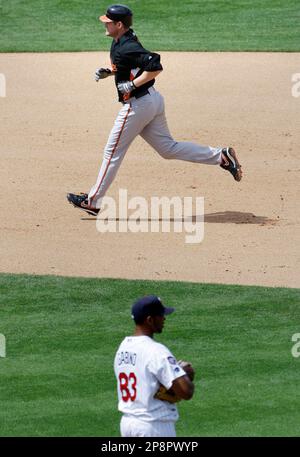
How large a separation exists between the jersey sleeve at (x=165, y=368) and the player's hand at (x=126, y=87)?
6.00 m

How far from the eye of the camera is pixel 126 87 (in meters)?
12.6

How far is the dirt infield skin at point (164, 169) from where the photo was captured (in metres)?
12.4

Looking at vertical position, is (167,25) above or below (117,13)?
above

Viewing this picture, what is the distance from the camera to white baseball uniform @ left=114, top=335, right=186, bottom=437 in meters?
6.96

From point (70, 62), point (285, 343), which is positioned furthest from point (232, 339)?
point (70, 62)

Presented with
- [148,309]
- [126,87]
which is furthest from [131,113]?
[148,309]

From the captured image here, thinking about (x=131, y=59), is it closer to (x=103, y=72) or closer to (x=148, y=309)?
(x=103, y=72)

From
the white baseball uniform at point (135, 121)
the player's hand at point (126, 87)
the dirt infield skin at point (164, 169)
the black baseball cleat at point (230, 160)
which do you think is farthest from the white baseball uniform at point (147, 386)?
the black baseball cleat at point (230, 160)

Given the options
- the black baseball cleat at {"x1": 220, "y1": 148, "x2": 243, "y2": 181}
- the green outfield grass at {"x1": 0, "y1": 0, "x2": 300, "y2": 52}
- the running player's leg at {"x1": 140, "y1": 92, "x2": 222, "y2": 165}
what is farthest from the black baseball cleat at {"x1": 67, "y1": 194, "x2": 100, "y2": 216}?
the green outfield grass at {"x1": 0, "y1": 0, "x2": 300, "y2": 52}

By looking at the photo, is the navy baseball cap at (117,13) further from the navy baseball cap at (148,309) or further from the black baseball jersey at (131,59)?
the navy baseball cap at (148,309)

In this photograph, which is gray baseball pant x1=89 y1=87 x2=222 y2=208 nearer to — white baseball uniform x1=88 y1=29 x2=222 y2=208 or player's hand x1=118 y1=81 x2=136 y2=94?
white baseball uniform x1=88 y1=29 x2=222 y2=208

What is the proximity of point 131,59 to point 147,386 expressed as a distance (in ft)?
20.4

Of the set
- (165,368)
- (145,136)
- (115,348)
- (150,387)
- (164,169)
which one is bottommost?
(115,348)
